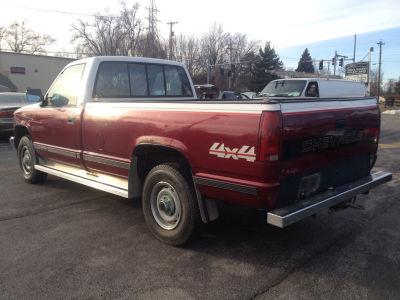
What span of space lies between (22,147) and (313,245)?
5247 mm

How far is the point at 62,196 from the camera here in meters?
5.60

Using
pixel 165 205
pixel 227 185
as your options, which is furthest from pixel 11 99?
pixel 227 185

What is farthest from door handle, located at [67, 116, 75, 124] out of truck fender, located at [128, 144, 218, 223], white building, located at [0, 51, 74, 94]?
white building, located at [0, 51, 74, 94]

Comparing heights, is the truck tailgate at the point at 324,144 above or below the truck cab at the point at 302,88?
below

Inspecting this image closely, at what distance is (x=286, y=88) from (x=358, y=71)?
86.3ft

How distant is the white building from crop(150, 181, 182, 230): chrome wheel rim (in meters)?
32.4

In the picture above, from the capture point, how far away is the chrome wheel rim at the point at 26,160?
6267 mm

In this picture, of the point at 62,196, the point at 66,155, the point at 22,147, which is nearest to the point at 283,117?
the point at 66,155

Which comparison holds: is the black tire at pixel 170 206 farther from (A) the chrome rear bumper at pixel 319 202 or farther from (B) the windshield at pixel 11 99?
(B) the windshield at pixel 11 99

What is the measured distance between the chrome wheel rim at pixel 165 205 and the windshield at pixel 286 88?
30.3ft

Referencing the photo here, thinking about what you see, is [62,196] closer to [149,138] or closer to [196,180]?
[149,138]

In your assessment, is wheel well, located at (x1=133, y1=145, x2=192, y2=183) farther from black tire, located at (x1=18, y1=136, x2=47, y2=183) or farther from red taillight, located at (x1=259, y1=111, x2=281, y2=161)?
black tire, located at (x1=18, y1=136, x2=47, y2=183)

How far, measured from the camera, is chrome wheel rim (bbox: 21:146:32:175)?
6267 millimetres

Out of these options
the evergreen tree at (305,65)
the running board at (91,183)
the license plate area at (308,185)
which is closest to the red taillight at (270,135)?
the license plate area at (308,185)
